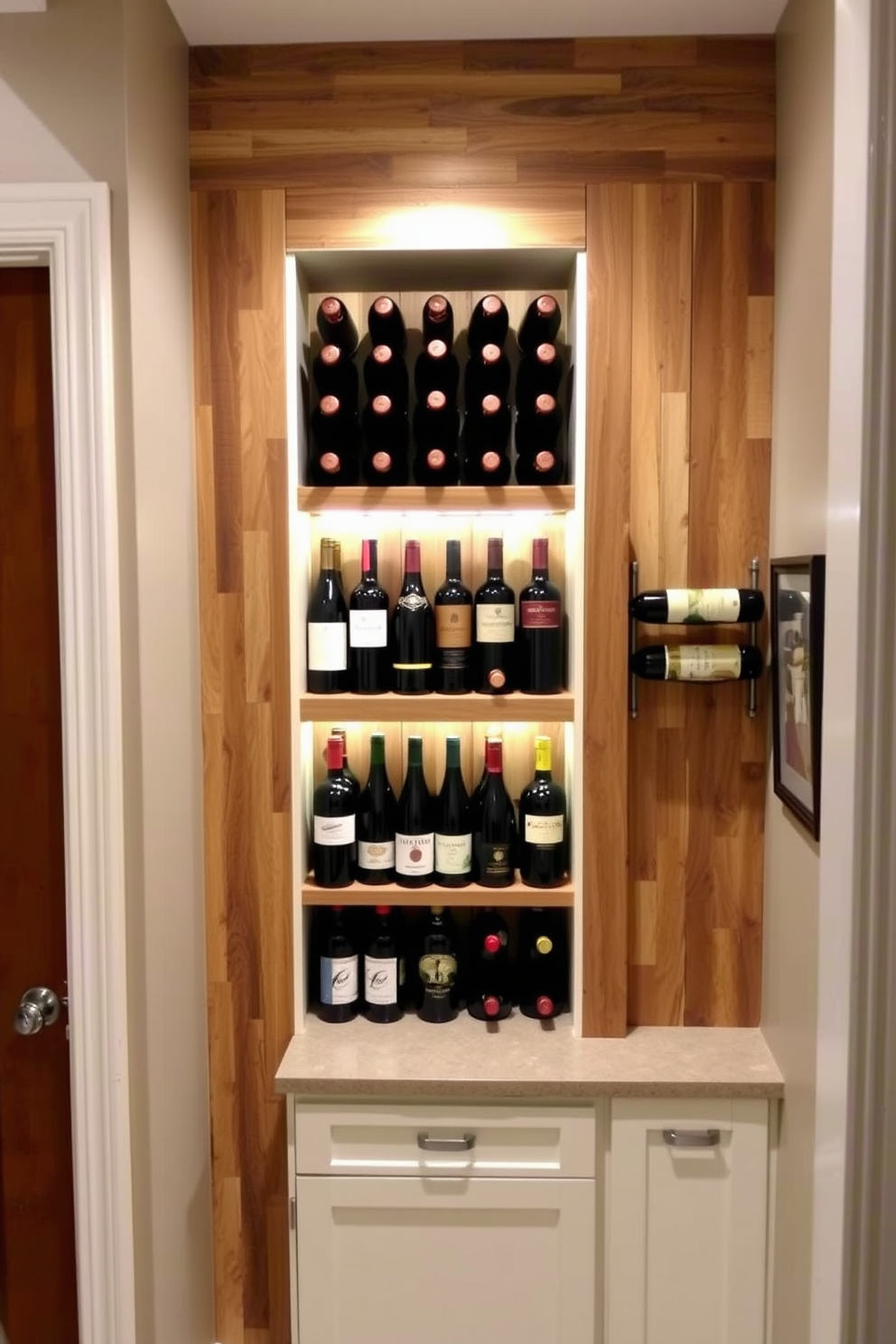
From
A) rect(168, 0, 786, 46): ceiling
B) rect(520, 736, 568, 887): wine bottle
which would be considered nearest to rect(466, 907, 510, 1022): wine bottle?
rect(520, 736, 568, 887): wine bottle

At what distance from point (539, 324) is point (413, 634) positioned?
68 cm

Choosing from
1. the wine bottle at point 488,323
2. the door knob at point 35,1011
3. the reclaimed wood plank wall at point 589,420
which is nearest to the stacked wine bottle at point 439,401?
the wine bottle at point 488,323

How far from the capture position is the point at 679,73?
6.41 feet

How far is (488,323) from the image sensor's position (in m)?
1.95

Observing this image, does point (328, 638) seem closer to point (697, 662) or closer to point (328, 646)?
point (328, 646)

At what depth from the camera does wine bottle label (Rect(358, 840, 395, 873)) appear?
6.72 ft

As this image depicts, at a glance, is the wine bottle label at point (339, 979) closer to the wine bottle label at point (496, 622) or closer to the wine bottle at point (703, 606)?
the wine bottle label at point (496, 622)

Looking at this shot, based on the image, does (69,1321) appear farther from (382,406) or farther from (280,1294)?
(382,406)

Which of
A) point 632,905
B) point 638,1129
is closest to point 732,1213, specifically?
point 638,1129

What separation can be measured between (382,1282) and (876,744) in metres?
1.73

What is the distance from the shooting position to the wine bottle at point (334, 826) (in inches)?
80.0

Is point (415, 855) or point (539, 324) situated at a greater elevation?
point (539, 324)

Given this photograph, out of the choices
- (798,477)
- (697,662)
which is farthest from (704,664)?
(798,477)

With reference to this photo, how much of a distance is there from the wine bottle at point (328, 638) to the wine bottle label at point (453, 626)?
8.0 inches
